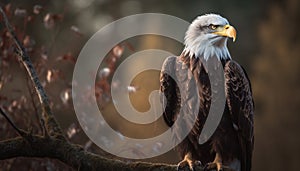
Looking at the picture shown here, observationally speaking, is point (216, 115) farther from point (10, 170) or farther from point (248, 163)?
point (10, 170)

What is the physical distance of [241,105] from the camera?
17.0ft

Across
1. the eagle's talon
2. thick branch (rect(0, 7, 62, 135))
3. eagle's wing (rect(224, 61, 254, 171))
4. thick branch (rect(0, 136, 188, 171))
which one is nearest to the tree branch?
thick branch (rect(0, 136, 188, 171))

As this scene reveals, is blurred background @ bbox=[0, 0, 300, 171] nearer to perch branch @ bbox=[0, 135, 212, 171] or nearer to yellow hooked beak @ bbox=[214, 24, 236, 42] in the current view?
yellow hooked beak @ bbox=[214, 24, 236, 42]

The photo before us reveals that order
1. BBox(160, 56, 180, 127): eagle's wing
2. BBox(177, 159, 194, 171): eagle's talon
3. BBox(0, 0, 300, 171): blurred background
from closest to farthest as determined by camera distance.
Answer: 1. BBox(177, 159, 194, 171): eagle's talon
2. BBox(160, 56, 180, 127): eagle's wing
3. BBox(0, 0, 300, 171): blurred background

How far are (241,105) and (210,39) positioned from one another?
57cm

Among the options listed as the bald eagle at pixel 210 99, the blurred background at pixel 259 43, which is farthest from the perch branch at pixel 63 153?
the blurred background at pixel 259 43

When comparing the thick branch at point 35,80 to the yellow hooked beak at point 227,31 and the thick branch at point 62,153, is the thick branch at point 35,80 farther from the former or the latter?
the yellow hooked beak at point 227,31

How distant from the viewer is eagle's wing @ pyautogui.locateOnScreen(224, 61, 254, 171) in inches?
200

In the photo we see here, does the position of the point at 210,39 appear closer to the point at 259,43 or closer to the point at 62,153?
the point at 62,153

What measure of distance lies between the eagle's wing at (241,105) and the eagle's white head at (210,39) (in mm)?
183

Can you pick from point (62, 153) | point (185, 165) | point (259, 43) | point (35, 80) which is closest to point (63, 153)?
point (62, 153)

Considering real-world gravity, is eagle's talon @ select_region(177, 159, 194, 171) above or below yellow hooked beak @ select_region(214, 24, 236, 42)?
below

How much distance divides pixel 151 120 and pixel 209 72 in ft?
3.11

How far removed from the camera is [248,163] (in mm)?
5270
